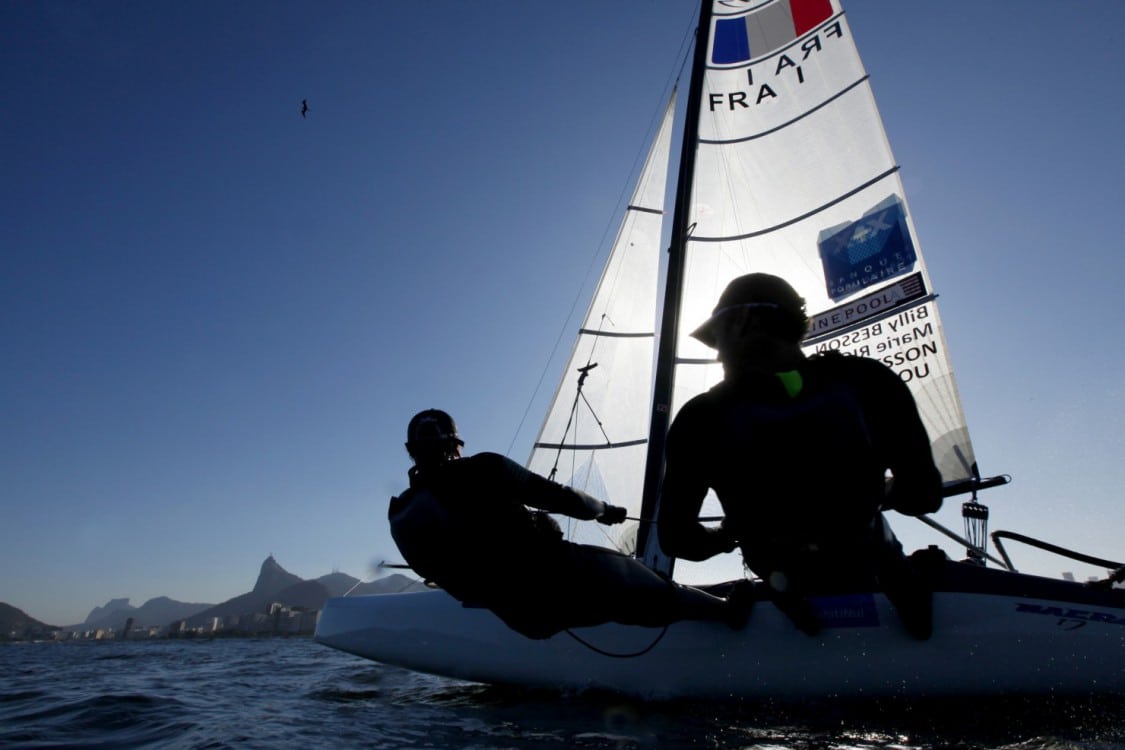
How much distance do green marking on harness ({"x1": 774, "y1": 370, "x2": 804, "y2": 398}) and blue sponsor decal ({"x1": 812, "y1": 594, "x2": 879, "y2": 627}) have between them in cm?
174

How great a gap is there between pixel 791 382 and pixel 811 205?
23.1ft

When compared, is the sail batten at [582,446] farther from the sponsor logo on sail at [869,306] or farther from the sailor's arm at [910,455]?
the sailor's arm at [910,455]

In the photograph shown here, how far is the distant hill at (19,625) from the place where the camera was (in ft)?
297

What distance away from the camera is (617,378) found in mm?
9008

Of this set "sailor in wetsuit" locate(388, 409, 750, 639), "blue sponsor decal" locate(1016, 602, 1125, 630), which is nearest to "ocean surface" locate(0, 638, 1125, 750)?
"blue sponsor decal" locate(1016, 602, 1125, 630)

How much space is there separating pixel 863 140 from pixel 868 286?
252 centimetres

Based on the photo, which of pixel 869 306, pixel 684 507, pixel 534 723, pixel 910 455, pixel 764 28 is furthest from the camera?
pixel 764 28

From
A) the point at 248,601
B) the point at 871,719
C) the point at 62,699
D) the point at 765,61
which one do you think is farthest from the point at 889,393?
the point at 248,601

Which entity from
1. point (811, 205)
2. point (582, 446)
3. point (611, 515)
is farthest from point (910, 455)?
point (811, 205)

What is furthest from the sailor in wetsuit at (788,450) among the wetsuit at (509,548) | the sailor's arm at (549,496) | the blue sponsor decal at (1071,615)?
the blue sponsor decal at (1071,615)

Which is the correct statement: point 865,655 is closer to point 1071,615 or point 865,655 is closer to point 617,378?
point 1071,615

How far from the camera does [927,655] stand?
10.8ft

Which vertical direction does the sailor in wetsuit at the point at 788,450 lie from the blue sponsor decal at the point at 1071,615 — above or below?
above

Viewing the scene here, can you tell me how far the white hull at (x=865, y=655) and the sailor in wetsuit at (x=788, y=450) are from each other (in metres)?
1.28
